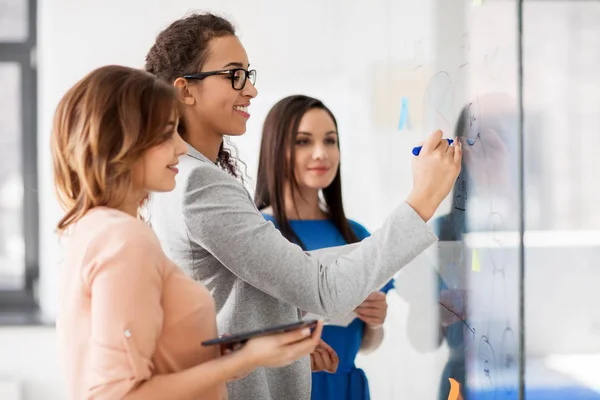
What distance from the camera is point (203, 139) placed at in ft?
4.06

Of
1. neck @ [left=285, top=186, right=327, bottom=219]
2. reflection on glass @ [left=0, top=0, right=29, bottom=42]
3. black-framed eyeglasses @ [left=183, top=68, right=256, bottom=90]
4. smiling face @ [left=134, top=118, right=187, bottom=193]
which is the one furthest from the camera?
reflection on glass @ [left=0, top=0, right=29, bottom=42]

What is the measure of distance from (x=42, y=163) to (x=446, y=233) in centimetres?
258

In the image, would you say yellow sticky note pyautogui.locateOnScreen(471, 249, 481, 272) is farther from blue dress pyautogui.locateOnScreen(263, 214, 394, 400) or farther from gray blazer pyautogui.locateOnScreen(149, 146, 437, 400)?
blue dress pyautogui.locateOnScreen(263, 214, 394, 400)

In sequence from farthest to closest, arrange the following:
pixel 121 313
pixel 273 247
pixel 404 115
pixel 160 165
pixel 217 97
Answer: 1. pixel 404 115
2. pixel 217 97
3. pixel 273 247
4. pixel 160 165
5. pixel 121 313

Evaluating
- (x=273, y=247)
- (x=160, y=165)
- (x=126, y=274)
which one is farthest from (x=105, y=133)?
(x=273, y=247)

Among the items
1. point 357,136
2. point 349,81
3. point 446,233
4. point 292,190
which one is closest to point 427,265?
point 446,233

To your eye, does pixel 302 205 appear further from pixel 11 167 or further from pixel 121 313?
pixel 11 167

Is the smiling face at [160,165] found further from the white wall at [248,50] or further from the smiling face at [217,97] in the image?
the white wall at [248,50]

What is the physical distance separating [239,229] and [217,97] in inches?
10.3

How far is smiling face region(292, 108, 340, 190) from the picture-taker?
2.26 meters

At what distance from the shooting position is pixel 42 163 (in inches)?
141

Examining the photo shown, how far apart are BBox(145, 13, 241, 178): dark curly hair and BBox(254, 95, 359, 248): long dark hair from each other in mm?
971

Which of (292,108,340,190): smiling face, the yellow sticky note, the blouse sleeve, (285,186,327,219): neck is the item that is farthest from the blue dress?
the blouse sleeve

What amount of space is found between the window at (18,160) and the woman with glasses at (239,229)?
2595mm
